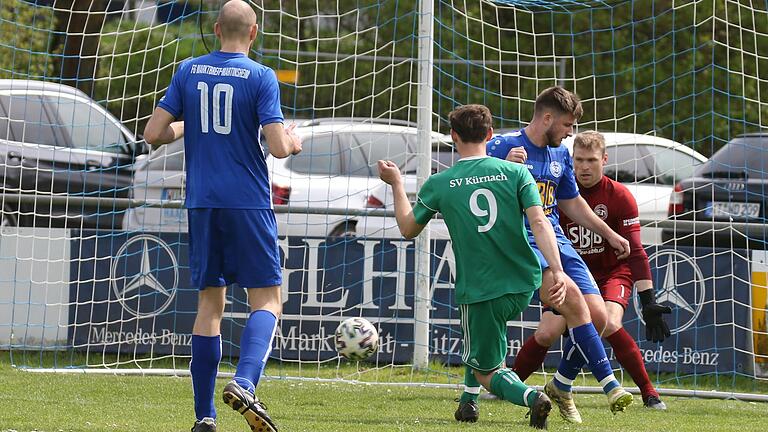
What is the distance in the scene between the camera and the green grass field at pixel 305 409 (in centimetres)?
625

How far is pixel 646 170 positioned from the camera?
12.9 meters

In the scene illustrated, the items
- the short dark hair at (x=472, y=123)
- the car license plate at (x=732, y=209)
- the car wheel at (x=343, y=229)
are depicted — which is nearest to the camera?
the short dark hair at (x=472, y=123)

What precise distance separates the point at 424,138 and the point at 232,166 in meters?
3.87

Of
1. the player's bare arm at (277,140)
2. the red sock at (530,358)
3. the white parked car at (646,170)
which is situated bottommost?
the red sock at (530,358)

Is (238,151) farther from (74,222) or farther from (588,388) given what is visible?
(74,222)

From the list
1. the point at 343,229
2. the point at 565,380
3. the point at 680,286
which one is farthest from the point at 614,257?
the point at 343,229

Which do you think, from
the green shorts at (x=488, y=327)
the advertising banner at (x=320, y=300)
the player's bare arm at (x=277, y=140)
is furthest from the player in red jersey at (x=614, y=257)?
the player's bare arm at (x=277, y=140)

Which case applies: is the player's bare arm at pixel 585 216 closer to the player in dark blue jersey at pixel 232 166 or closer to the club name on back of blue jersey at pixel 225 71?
the player in dark blue jersey at pixel 232 166

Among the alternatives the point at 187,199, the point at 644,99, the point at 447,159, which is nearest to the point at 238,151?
the point at 187,199

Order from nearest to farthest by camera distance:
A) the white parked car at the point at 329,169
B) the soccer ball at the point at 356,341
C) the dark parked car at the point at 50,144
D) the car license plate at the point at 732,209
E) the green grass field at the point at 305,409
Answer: the green grass field at the point at 305,409, the soccer ball at the point at 356,341, the dark parked car at the point at 50,144, the white parked car at the point at 329,169, the car license plate at the point at 732,209

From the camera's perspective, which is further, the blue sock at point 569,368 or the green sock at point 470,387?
the blue sock at point 569,368

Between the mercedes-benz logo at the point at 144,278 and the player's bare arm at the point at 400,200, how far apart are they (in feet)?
13.6

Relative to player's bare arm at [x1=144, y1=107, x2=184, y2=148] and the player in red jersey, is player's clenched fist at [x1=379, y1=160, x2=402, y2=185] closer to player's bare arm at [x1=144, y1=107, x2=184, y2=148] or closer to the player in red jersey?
player's bare arm at [x1=144, y1=107, x2=184, y2=148]

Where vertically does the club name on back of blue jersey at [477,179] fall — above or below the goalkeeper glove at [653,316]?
above
